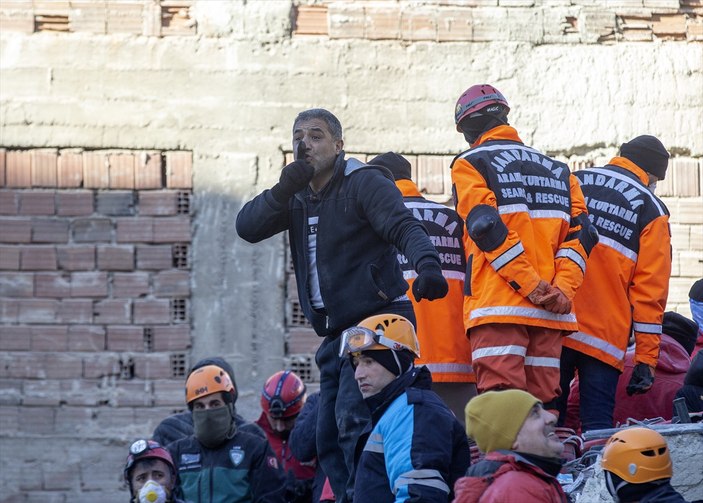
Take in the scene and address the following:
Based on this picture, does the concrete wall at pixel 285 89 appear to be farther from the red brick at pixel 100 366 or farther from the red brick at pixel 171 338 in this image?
the red brick at pixel 100 366

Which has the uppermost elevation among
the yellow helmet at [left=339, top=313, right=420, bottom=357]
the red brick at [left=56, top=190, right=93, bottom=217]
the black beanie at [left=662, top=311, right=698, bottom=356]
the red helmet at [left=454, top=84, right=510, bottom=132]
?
the red helmet at [left=454, top=84, right=510, bottom=132]

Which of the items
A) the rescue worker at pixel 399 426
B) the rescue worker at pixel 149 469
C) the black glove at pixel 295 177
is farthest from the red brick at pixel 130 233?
the rescue worker at pixel 399 426

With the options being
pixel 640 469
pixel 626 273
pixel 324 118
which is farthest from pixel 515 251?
pixel 640 469

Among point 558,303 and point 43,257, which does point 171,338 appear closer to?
point 43,257

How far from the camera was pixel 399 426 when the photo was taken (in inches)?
217

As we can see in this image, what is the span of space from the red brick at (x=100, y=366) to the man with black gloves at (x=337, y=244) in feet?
14.1

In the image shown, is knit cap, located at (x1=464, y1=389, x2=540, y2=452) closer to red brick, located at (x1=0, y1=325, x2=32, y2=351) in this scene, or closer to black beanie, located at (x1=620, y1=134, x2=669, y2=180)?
black beanie, located at (x1=620, y1=134, x2=669, y2=180)

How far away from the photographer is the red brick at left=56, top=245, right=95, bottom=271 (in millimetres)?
10414

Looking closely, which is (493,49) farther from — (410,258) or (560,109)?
(410,258)

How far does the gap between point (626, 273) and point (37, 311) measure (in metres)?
5.04

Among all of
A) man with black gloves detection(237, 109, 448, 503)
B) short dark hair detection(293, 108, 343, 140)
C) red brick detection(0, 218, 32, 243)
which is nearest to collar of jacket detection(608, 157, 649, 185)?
man with black gloves detection(237, 109, 448, 503)

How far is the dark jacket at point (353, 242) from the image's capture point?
6.09m

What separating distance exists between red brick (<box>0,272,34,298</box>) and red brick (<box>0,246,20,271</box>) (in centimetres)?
6

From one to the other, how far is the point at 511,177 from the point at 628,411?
5.74ft
